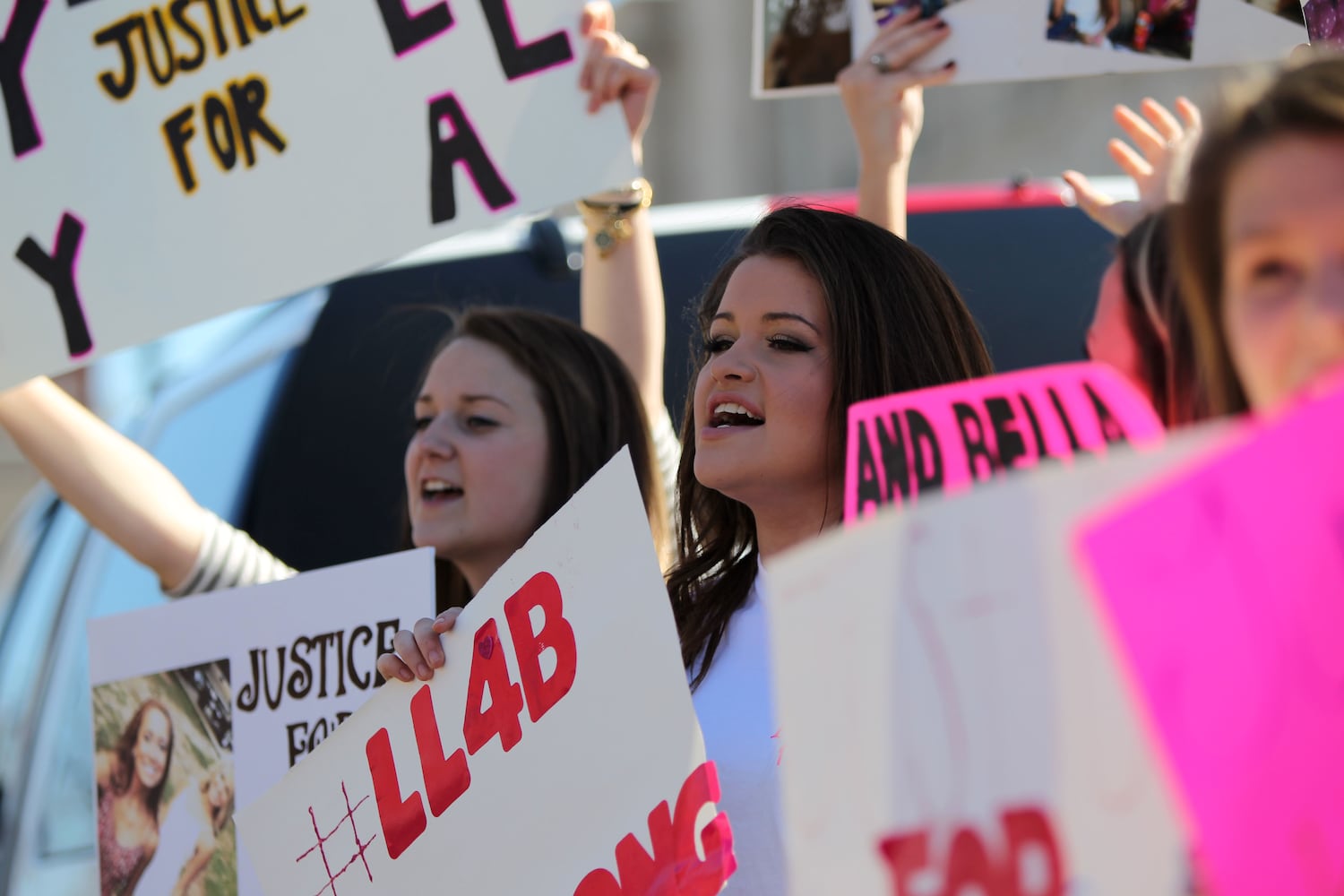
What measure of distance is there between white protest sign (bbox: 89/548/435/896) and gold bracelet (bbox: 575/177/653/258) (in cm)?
80

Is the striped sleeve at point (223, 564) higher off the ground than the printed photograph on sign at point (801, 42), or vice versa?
the printed photograph on sign at point (801, 42)

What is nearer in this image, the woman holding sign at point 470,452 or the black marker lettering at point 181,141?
the black marker lettering at point 181,141

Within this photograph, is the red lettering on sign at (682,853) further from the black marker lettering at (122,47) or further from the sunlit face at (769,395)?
the black marker lettering at (122,47)

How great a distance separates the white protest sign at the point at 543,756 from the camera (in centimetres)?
140

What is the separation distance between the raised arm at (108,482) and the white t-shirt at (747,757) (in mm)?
904

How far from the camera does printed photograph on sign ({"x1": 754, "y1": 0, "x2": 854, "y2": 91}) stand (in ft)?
7.50

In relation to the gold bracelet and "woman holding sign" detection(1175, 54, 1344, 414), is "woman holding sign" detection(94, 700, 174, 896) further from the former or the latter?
"woman holding sign" detection(1175, 54, 1344, 414)

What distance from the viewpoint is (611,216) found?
2.50 metres

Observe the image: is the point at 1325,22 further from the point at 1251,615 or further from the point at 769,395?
the point at 1251,615

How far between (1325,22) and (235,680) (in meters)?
1.41

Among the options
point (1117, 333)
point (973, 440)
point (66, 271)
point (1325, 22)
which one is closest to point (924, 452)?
point (973, 440)

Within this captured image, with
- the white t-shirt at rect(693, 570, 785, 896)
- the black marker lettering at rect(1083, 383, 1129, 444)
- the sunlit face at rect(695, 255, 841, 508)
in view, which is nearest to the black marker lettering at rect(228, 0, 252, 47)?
the sunlit face at rect(695, 255, 841, 508)

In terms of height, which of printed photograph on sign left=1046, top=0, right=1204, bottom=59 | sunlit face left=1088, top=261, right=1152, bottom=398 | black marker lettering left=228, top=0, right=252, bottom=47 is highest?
black marker lettering left=228, top=0, right=252, bottom=47

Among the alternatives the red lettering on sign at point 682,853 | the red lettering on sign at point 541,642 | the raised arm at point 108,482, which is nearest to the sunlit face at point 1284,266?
the red lettering on sign at point 682,853
